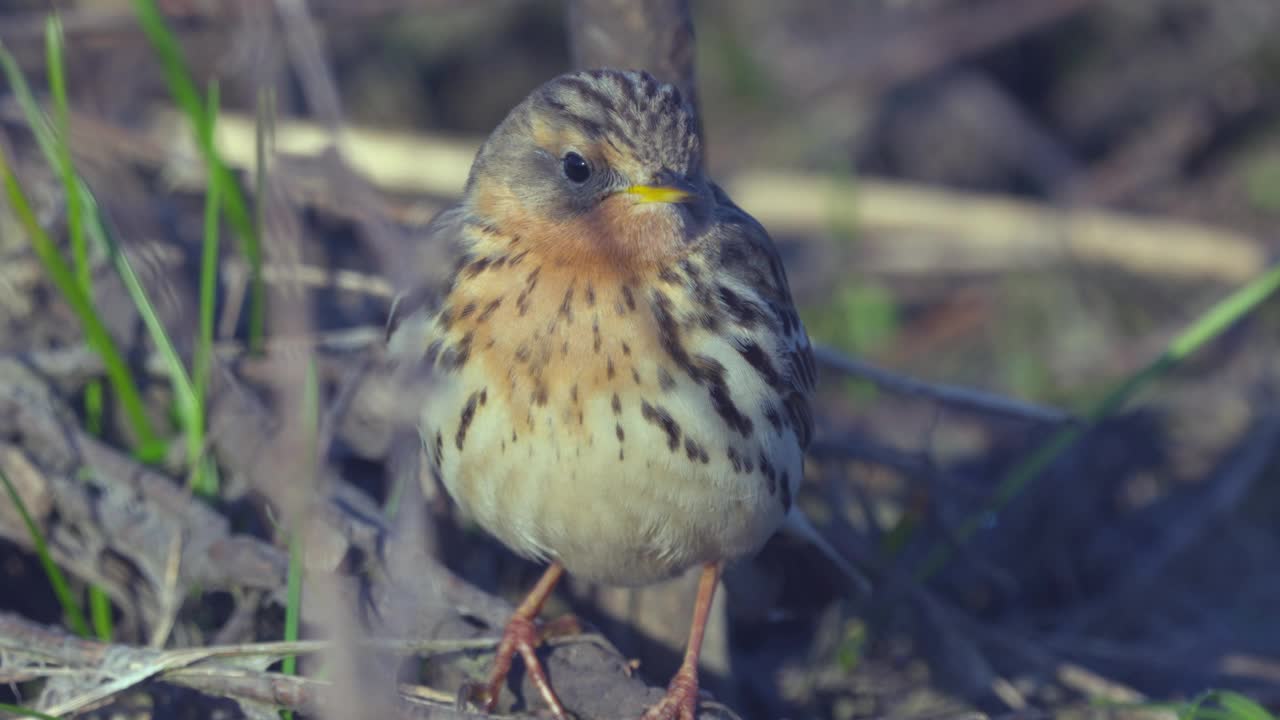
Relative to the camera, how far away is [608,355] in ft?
11.3

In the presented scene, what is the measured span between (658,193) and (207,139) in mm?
1479

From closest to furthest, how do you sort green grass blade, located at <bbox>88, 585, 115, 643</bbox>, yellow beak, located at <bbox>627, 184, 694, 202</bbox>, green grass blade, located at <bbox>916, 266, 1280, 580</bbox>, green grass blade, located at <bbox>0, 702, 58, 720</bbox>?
green grass blade, located at <bbox>0, 702, 58, 720</bbox>
yellow beak, located at <bbox>627, 184, 694, 202</bbox>
green grass blade, located at <bbox>88, 585, 115, 643</bbox>
green grass blade, located at <bbox>916, 266, 1280, 580</bbox>

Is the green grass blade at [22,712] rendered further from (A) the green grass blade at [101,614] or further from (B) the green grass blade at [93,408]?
(B) the green grass blade at [93,408]

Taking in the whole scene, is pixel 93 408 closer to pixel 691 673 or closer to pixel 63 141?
pixel 63 141

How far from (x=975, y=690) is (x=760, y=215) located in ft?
11.6

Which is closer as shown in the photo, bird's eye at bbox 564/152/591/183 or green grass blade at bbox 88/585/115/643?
bird's eye at bbox 564/152/591/183

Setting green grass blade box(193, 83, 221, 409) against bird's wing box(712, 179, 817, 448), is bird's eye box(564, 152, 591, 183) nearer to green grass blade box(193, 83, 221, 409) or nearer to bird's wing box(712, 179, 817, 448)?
bird's wing box(712, 179, 817, 448)

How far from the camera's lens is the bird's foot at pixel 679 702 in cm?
374

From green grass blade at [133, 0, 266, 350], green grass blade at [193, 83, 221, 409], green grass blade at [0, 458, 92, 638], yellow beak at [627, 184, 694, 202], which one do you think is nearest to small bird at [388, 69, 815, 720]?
yellow beak at [627, 184, 694, 202]

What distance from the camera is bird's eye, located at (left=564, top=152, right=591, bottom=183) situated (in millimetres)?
3697

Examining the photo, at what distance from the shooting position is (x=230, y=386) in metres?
4.28

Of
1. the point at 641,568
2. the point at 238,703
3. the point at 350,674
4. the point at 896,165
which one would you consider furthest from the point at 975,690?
the point at 896,165

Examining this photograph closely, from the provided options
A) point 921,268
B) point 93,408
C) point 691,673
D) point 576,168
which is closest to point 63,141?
point 93,408

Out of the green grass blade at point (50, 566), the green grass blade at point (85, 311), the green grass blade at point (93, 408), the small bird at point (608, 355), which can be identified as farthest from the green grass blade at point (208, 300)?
the small bird at point (608, 355)
